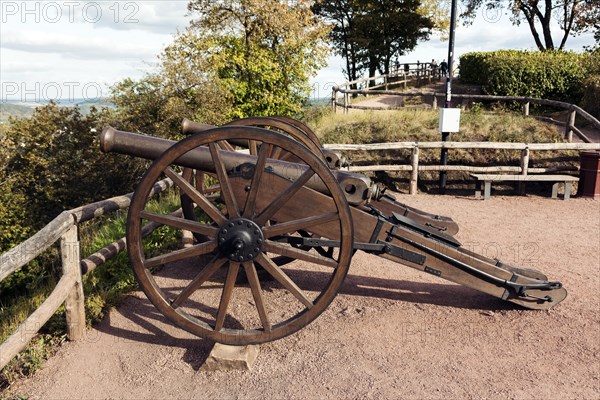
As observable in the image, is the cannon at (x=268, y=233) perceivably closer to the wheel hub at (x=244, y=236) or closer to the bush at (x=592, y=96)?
the wheel hub at (x=244, y=236)

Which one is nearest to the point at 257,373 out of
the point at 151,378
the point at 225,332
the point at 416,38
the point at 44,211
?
the point at 225,332

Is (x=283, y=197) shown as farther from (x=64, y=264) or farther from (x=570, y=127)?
(x=570, y=127)

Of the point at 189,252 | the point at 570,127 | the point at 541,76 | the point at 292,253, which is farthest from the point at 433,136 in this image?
the point at 189,252

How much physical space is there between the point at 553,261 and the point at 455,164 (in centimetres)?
504

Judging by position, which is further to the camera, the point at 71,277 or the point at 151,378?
the point at 71,277

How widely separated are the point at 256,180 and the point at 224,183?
242 mm

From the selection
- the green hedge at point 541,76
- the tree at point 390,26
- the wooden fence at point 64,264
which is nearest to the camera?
the wooden fence at point 64,264

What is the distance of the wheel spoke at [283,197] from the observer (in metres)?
3.41

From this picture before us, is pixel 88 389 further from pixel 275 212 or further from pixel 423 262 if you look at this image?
pixel 423 262

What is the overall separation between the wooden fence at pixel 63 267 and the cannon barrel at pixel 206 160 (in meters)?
0.68

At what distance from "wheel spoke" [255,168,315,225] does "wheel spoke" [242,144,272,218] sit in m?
0.08

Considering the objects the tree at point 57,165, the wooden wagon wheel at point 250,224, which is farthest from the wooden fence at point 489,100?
the wooden wagon wheel at point 250,224

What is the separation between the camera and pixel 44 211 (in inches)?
453

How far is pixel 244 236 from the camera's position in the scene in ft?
11.4
